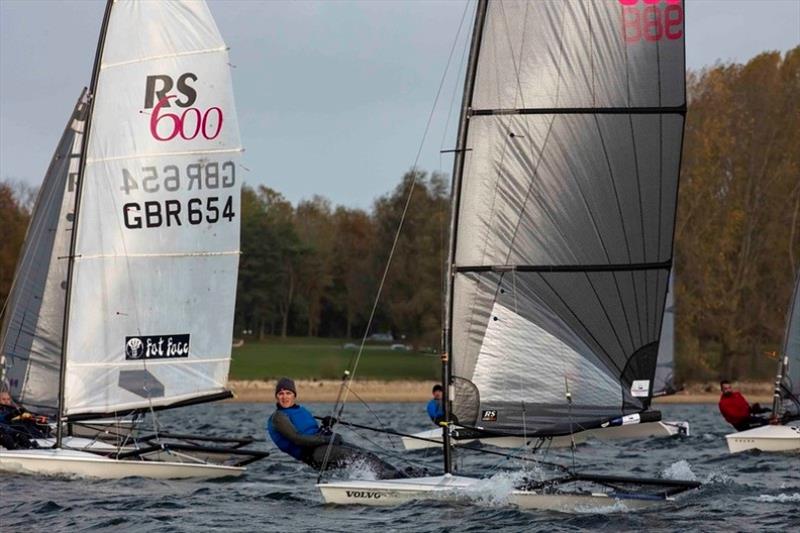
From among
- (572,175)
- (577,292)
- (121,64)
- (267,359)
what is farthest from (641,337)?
(267,359)

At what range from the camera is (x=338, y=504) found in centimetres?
1418

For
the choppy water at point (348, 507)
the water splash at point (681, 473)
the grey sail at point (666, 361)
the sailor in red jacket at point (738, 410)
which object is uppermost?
the grey sail at point (666, 361)

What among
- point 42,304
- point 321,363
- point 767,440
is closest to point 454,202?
point 42,304

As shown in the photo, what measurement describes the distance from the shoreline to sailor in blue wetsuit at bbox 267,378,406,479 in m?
33.2

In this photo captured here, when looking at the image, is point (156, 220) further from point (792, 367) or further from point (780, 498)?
point (792, 367)

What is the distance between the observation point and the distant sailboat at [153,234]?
59.8 ft

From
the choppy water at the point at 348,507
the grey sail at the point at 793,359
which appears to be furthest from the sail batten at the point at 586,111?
the grey sail at the point at 793,359

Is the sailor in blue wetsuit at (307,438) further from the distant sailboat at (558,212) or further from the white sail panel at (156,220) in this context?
the white sail panel at (156,220)

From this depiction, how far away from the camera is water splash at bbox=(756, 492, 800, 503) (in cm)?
1433

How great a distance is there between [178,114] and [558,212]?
6.26 meters

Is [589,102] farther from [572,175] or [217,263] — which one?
[217,263]

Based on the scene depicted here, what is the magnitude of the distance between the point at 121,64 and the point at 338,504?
7.00 m

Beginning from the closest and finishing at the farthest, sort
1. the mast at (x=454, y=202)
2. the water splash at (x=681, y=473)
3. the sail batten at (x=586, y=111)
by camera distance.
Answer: the mast at (x=454, y=202), the sail batten at (x=586, y=111), the water splash at (x=681, y=473)

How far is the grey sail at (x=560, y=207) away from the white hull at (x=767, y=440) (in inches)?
283
